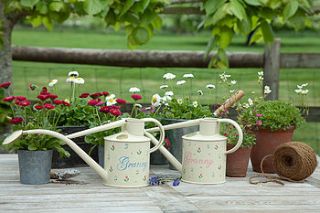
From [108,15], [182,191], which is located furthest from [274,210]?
[108,15]

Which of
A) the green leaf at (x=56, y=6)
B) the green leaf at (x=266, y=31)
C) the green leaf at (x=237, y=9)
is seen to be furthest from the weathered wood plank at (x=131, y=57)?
the green leaf at (x=237, y=9)

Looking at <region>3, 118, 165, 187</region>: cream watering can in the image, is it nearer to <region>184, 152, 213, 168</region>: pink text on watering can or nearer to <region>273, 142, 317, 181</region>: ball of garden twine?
<region>184, 152, 213, 168</region>: pink text on watering can

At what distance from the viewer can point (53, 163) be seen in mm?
2578

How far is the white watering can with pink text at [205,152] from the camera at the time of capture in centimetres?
233

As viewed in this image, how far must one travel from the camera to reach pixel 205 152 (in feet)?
7.63

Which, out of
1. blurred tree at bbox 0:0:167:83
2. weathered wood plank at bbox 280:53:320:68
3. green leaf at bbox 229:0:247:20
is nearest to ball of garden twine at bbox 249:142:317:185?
green leaf at bbox 229:0:247:20

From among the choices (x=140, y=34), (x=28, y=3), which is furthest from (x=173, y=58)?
(x=28, y=3)

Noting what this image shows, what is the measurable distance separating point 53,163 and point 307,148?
33.9 inches

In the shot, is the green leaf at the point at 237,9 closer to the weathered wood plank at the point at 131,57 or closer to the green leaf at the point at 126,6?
the green leaf at the point at 126,6

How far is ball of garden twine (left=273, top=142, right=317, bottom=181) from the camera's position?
2.44m

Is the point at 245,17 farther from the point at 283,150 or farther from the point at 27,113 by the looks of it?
the point at 27,113

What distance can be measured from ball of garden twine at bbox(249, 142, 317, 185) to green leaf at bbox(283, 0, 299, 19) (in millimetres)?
1087

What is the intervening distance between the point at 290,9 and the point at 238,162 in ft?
3.78

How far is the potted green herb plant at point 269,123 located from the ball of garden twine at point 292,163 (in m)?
0.12
